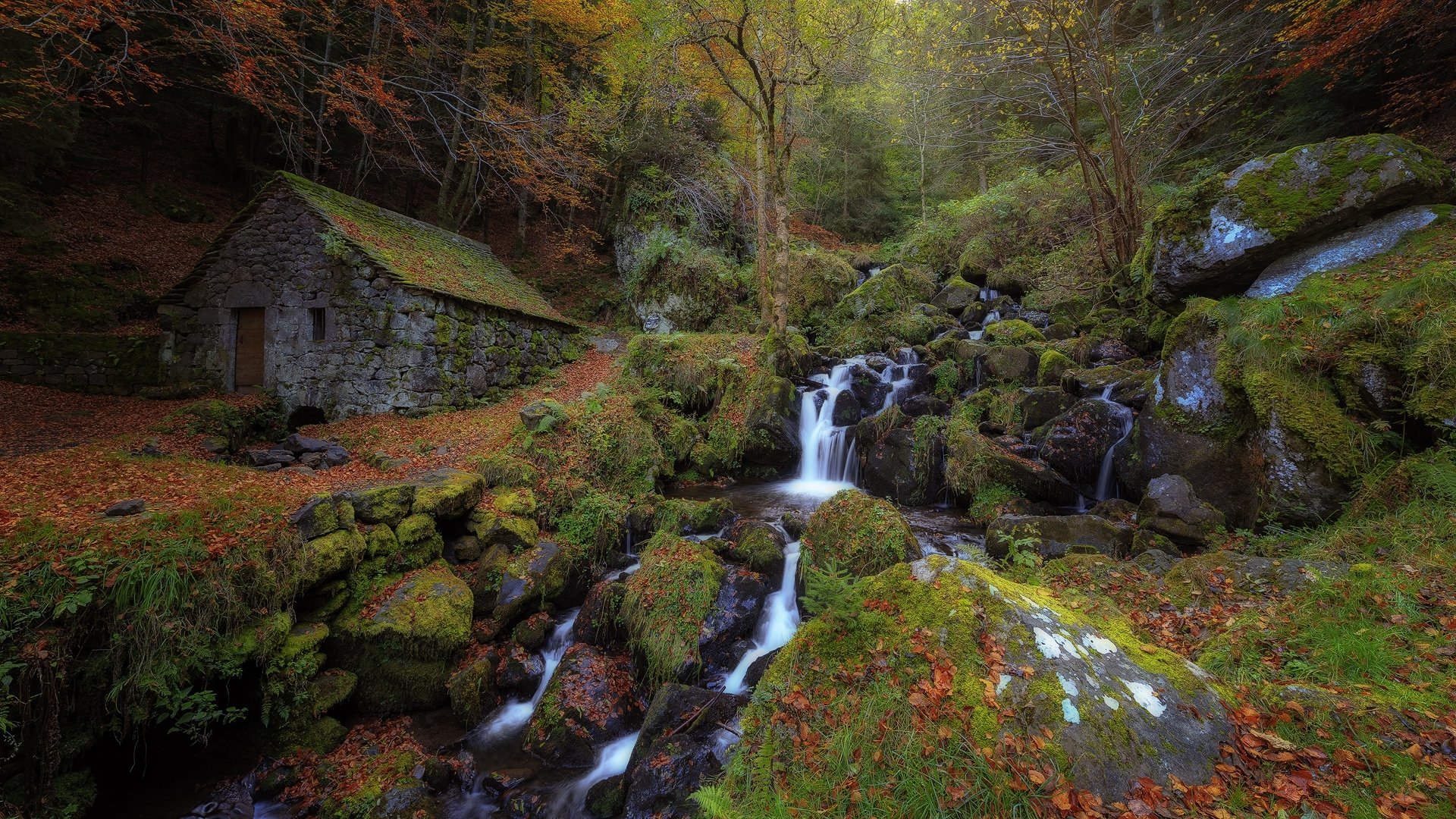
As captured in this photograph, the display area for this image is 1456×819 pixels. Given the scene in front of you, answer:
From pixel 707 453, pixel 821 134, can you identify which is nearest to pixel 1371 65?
pixel 707 453

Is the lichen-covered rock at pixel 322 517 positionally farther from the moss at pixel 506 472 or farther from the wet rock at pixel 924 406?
the wet rock at pixel 924 406

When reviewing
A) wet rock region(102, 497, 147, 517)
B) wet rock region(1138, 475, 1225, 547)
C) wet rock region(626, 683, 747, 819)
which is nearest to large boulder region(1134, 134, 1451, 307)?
wet rock region(1138, 475, 1225, 547)

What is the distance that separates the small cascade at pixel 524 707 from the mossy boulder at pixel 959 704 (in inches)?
140

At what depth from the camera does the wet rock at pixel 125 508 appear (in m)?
4.67

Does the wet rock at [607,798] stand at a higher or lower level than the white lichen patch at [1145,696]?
lower

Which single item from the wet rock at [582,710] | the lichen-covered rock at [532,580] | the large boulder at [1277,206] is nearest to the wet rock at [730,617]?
the wet rock at [582,710]

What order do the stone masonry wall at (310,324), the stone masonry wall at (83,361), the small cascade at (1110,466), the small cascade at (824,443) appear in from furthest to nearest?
1. the stone masonry wall at (83,361)
2. the stone masonry wall at (310,324)
3. the small cascade at (824,443)
4. the small cascade at (1110,466)

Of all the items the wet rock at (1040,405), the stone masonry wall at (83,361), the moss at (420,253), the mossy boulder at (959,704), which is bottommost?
the mossy boulder at (959,704)

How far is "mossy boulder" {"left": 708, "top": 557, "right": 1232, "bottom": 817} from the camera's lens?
1.94 meters

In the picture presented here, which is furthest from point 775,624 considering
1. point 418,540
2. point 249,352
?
point 249,352

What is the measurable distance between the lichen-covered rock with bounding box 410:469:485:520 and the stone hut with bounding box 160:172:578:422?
4.40 meters

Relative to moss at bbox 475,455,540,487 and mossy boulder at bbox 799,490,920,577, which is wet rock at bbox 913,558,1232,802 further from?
moss at bbox 475,455,540,487

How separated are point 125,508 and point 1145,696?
7.57m

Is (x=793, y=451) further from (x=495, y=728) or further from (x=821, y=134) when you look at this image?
(x=821, y=134)
